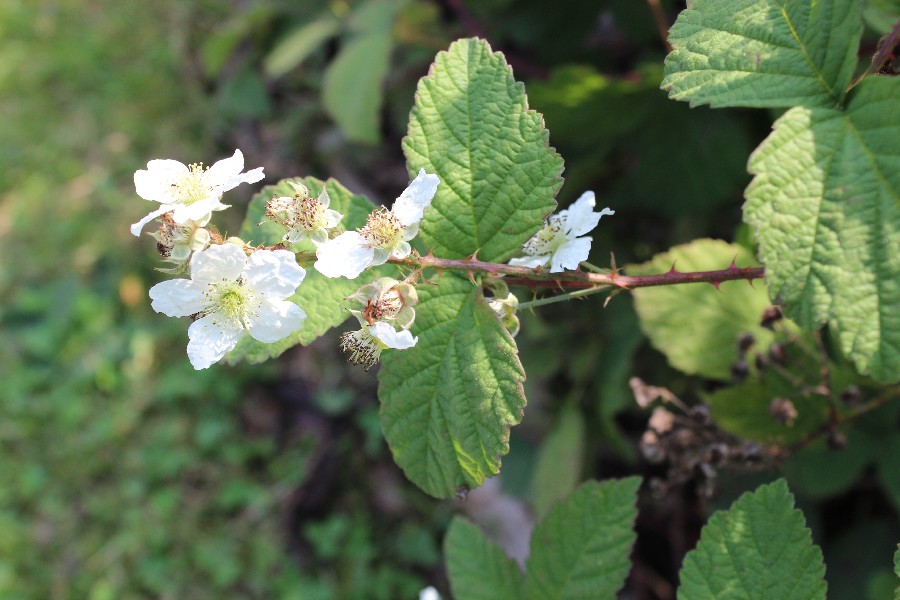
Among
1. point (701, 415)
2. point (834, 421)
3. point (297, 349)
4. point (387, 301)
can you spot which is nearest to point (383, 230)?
point (387, 301)

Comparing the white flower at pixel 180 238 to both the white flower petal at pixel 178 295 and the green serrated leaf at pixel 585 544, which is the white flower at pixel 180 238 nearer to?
the white flower petal at pixel 178 295

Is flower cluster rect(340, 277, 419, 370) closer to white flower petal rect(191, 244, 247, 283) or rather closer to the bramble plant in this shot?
the bramble plant

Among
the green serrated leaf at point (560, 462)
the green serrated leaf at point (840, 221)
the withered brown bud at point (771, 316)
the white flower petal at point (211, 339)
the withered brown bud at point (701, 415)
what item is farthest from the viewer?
the green serrated leaf at point (560, 462)

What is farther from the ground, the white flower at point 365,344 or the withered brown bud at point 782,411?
the white flower at point 365,344

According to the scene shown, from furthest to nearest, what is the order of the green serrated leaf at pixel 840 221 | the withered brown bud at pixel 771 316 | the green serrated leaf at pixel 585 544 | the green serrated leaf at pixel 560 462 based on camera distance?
the green serrated leaf at pixel 560 462, the withered brown bud at pixel 771 316, the green serrated leaf at pixel 585 544, the green serrated leaf at pixel 840 221

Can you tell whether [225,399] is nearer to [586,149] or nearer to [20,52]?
[586,149]

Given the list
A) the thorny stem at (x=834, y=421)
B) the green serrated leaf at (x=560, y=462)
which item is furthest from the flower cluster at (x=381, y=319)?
the green serrated leaf at (x=560, y=462)

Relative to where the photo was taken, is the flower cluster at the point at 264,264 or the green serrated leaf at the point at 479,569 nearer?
the flower cluster at the point at 264,264
